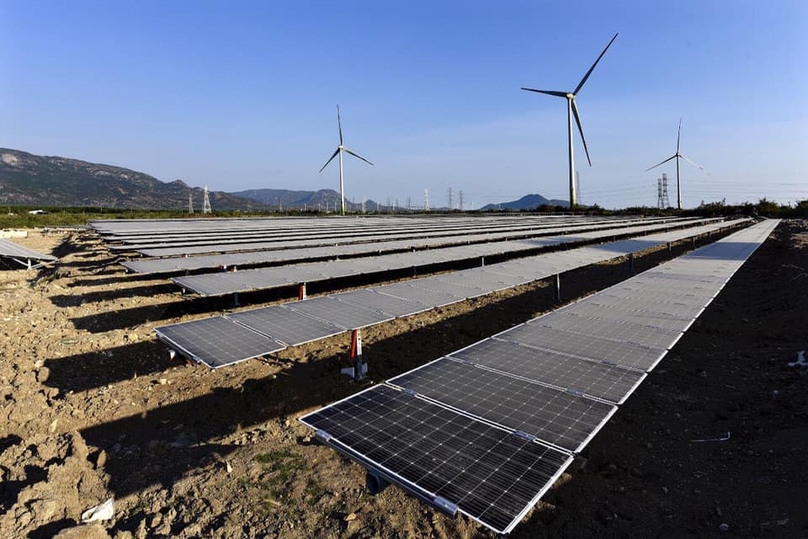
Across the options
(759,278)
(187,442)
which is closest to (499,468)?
(187,442)

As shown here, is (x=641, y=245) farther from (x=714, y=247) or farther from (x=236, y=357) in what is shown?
(x=236, y=357)

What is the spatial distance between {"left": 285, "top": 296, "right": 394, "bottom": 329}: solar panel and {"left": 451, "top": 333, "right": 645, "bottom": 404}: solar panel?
104 inches

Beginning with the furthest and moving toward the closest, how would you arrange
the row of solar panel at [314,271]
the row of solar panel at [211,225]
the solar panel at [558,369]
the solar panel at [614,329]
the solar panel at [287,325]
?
1. the row of solar panel at [211,225]
2. the row of solar panel at [314,271]
3. the solar panel at [287,325]
4. the solar panel at [614,329]
5. the solar panel at [558,369]

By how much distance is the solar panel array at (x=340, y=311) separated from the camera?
299 inches

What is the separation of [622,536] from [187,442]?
6.22 meters

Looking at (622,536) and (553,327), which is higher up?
(553,327)

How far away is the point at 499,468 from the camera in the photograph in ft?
13.3

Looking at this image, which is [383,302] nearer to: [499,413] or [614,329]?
[614,329]

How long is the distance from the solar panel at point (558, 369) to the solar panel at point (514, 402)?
225 millimetres

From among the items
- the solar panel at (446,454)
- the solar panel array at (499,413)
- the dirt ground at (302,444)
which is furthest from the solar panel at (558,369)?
the solar panel at (446,454)

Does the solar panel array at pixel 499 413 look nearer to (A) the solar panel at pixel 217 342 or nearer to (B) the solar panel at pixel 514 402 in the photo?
(B) the solar panel at pixel 514 402

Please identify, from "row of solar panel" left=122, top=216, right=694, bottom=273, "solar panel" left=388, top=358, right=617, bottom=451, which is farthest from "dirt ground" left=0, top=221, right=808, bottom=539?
"row of solar panel" left=122, top=216, right=694, bottom=273

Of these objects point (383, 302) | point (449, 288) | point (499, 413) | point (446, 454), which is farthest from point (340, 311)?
point (446, 454)

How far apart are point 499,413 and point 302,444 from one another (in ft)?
10.5
